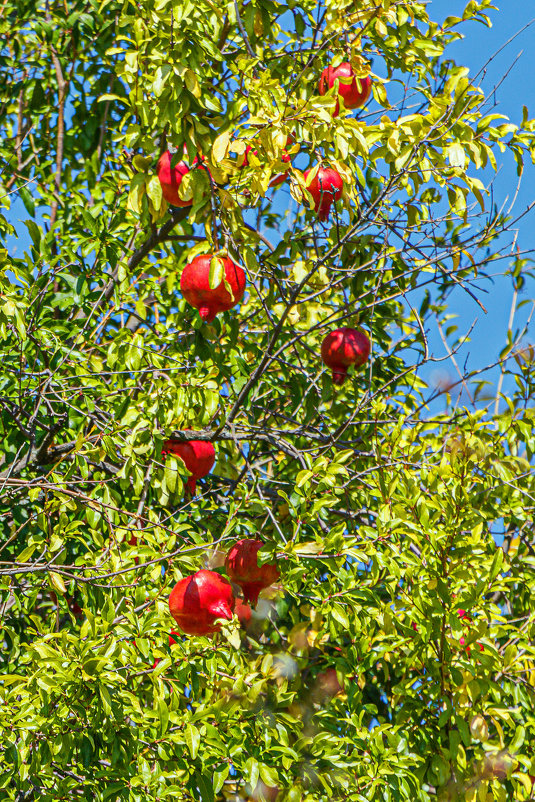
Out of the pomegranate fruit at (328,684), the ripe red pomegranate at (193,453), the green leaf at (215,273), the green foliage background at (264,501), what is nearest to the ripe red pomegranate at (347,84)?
the green foliage background at (264,501)

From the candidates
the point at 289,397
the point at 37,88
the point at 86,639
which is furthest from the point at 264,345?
the point at 37,88

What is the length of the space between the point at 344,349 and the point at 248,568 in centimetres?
90

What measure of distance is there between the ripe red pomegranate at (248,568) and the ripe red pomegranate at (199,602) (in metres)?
0.15

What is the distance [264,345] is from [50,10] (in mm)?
1844

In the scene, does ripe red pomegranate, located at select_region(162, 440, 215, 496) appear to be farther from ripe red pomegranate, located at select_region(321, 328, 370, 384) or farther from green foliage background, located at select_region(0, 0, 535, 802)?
ripe red pomegranate, located at select_region(321, 328, 370, 384)

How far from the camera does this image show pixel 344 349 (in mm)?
2844

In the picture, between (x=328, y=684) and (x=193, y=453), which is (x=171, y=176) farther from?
(x=328, y=684)

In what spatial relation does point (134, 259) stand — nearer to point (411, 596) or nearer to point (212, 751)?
point (411, 596)

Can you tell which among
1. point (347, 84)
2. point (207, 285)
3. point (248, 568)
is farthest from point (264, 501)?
point (347, 84)

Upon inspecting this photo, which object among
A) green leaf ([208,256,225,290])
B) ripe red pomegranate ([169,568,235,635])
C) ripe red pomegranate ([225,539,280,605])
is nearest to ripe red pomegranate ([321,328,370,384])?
green leaf ([208,256,225,290])

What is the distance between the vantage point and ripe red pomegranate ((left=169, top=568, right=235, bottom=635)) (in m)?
2.06

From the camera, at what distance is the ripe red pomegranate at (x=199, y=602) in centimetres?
206

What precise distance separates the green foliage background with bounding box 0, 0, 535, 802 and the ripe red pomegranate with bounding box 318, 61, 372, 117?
49 millimetres

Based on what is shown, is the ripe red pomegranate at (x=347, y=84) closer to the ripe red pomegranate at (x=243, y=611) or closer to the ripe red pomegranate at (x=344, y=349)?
the ripe red pomegranate at (x=344, y=349)
